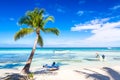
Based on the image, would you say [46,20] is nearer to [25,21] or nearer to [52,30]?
[52,30]

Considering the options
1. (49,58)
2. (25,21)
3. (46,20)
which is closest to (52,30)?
(46,20)

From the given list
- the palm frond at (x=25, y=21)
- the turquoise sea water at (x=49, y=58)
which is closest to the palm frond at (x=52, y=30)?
the palm frond at (x=25, y=21)

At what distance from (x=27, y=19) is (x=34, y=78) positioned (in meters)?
6.67

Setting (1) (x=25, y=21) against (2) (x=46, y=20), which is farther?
(2) (x=46, y=20)

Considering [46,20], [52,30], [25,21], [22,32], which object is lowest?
[22,32]

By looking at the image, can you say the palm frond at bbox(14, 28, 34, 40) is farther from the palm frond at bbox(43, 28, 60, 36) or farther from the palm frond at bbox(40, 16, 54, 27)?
the palm frond at bbox(43, 28, 60, 36)

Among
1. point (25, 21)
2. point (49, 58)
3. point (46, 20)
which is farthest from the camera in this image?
point (49, 58)

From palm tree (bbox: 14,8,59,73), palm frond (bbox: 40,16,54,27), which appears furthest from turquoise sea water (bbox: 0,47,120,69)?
palm frond (bbox: 40,16,54,27)

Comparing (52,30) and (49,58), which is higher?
(52,30)

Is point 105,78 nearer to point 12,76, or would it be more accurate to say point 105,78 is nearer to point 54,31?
point 54,31

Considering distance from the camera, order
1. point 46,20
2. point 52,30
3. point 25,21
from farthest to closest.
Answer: point 52,30
point 46,20
point 25,21

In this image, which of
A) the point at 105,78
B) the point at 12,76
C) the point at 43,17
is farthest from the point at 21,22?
the point at 105,78

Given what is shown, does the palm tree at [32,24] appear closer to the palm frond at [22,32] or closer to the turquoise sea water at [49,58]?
the palm frond at [22,32]

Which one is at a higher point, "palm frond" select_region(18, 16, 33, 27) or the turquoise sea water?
"palm frond" select_region(18, 16, 33, 27)
